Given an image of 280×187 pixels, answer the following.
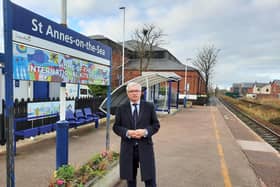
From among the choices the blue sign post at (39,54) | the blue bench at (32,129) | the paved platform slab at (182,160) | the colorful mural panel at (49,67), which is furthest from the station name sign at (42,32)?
the blue bench at (32,129)

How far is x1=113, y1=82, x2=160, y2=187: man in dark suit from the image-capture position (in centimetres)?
304

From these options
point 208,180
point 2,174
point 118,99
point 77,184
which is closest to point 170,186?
point 208,180

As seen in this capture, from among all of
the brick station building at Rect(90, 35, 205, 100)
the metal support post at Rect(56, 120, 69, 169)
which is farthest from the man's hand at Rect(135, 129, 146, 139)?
the brick station building at Rect(90, 35, 205, 100)

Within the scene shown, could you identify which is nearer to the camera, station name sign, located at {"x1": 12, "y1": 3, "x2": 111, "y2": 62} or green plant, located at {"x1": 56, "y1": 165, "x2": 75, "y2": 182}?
station name sign, located at {"x1": 12, "y1": 3, "x2": 111, "y2": 62}

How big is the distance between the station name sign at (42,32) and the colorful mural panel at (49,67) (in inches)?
6.4

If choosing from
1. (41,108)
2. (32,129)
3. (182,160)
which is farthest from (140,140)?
(41,108)

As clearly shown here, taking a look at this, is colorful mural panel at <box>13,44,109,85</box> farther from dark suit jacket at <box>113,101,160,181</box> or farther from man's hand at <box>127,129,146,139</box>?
man's hand at <box>127,129,146,139</box>

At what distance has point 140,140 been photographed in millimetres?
3051

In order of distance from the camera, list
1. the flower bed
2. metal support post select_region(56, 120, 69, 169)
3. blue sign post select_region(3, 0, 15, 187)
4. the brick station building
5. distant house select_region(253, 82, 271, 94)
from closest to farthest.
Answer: blue sign post select_region(3, 0, 15, 187)
the flower bed
metal support post select_region(56, 120, 69, 169)
the brick station building
distant house select_region(253, 82, 271, 94)

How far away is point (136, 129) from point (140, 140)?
157mm

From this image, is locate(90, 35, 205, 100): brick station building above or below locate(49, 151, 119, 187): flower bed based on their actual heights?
above

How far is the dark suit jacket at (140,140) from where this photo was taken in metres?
3.05

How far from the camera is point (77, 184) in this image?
319 cm

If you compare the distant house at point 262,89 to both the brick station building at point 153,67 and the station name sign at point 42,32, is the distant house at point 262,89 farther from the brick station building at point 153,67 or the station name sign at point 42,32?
the station name sign at point 42,32
